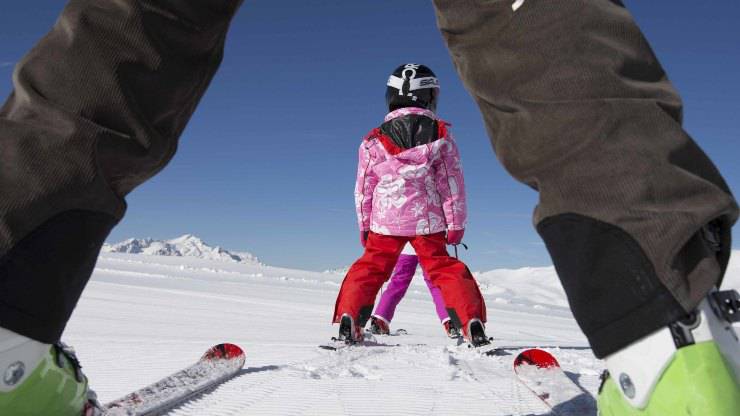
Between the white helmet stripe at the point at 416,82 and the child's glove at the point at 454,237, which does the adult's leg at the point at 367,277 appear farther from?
the white helmet stripe at the point at 416,82

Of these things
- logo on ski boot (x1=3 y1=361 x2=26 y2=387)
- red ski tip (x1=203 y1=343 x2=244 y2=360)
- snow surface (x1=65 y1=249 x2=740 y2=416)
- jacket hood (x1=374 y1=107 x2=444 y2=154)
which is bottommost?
snow surface (x1=65 y1=249 x2=740 y2=416)

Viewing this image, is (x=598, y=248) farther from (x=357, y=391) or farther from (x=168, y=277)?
(x=168, y=277)

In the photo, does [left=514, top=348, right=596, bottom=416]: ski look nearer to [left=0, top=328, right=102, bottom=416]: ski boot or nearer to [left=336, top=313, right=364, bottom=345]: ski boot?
[left=0, top=328, right=102, bottom=416]: ski boot

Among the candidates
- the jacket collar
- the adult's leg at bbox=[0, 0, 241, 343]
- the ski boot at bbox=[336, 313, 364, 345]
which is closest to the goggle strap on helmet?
the jacket collar

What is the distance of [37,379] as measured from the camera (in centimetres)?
77

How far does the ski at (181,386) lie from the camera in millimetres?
1301

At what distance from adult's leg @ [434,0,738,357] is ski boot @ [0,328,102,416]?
762mm

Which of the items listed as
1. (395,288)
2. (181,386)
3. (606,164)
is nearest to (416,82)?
(395,288)

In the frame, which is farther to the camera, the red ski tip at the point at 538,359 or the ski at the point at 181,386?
the red ski tip at the point at 538,359

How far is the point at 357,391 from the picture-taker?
5.67ft

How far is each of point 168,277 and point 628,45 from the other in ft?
33.1

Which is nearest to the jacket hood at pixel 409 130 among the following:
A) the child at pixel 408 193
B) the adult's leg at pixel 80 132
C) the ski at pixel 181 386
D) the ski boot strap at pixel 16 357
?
the child at pixel 408 193

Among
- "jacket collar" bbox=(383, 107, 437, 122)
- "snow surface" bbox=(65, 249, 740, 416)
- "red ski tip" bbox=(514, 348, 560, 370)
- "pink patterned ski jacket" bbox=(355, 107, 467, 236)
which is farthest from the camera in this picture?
"jacket collar" bbox=(383, 107, 437, 122)

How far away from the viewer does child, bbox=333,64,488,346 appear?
11.4 ft
